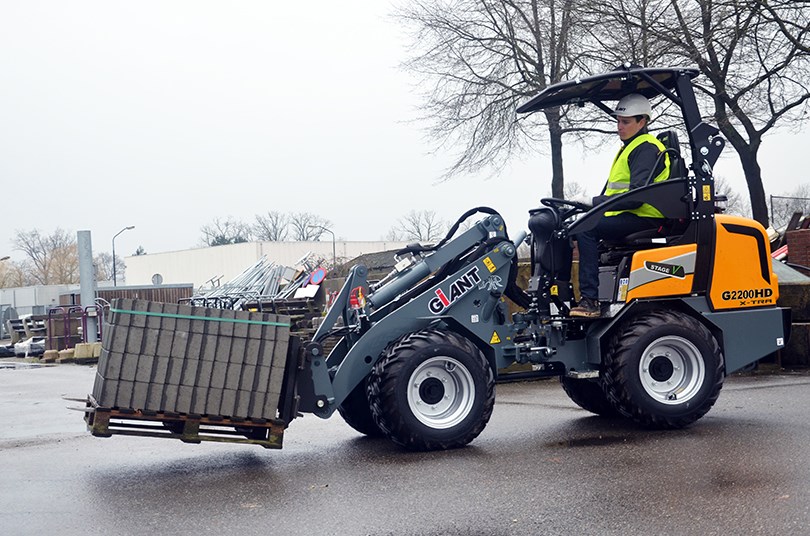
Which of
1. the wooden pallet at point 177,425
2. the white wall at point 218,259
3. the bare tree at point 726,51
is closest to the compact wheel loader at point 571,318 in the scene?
the wooden pallet at point 177,425

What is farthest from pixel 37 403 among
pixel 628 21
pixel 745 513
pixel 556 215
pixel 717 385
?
pixel 628 21

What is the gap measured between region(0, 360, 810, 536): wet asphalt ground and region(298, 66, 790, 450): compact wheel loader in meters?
0.39

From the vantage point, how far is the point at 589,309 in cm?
843

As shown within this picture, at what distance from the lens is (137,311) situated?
7.31m

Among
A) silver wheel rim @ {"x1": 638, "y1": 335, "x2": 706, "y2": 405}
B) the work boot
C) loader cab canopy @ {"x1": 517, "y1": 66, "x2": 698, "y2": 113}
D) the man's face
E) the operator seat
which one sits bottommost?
silver wheel rim @ {"x1": 638, "y1": 335, "x2": 706, "y2": 405}

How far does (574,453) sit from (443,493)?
1.53 m

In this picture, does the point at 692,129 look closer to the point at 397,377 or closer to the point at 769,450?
the point at 769,450

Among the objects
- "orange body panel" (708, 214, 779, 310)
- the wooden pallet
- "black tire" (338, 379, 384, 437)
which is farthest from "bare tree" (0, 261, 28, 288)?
"orange body panel" (708, 214, 779, 310)

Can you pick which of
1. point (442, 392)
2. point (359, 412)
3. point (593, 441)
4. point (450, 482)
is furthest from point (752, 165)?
point (450, 482)

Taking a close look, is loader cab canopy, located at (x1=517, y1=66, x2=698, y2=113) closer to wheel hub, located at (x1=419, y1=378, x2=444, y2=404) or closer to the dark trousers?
the dark trousers

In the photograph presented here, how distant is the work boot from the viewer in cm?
841

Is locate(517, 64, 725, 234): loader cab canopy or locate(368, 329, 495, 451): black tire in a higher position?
locate(517, 64, 725, 234): loader cab canopy

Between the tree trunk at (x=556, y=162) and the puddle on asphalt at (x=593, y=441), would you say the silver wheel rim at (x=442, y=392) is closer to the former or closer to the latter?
the puddle on asphalt at (x=593, y=441)

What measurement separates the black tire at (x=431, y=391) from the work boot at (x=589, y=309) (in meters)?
1.00
